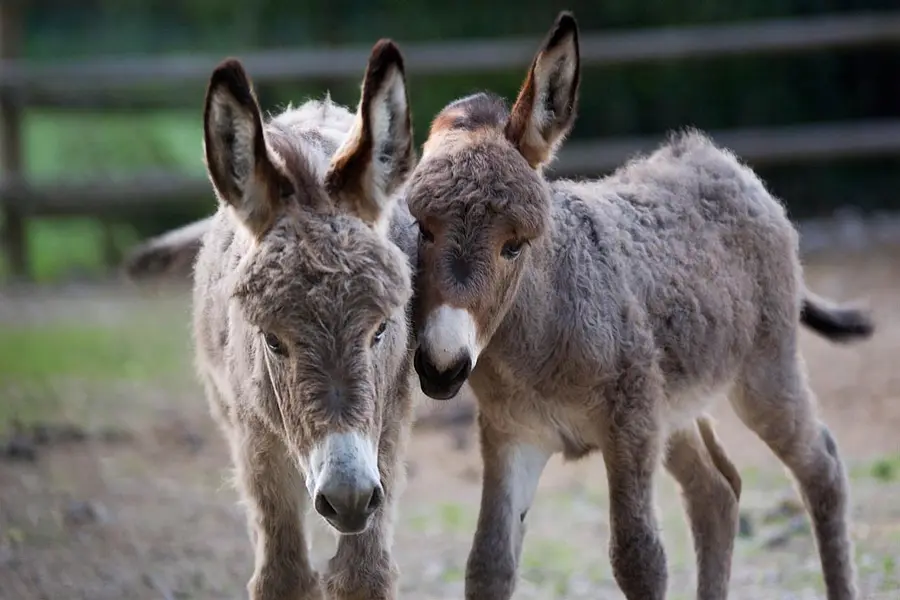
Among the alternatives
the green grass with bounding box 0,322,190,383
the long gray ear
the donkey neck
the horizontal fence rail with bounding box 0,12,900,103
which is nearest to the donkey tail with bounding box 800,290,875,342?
the donkey neck

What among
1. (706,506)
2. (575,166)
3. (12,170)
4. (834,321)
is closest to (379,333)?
(706,506)

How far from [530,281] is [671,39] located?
8849mm

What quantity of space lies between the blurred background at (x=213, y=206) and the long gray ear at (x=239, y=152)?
2623 millimetres

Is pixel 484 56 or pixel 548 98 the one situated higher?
pixel 548 98

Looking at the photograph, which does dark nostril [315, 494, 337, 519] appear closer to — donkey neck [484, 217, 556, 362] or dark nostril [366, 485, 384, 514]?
dark nostril [366, 485, 384, 514]

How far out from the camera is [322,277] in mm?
4020

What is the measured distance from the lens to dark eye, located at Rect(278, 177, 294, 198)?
4242 mm

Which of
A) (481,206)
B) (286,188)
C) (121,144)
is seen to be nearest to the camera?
(286,188)

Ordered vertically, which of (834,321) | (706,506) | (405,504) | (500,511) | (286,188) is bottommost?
(405,504)

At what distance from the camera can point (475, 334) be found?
454 cm

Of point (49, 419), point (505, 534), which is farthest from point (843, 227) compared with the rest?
point (505, 534)

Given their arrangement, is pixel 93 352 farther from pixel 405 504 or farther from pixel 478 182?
pixel 478 182

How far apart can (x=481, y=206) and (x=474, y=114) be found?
0.54 m

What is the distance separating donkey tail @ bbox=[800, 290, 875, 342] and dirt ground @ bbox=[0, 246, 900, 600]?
0.99 metres
